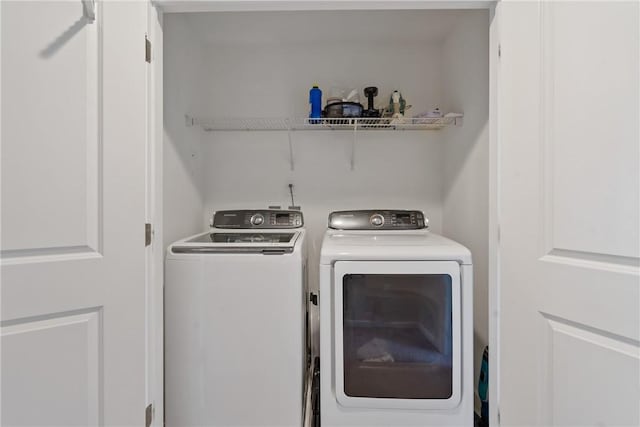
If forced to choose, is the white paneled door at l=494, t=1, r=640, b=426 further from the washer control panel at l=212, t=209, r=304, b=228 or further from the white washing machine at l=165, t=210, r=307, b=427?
the washer control panel at l=212, t=209, r=304, b=228

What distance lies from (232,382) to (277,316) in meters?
0.39

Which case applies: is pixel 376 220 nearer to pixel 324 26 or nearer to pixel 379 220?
pixel 379 220

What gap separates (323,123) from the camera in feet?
6.98

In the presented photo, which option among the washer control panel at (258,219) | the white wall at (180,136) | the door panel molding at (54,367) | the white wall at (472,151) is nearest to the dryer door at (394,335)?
the white wall at (472,151)

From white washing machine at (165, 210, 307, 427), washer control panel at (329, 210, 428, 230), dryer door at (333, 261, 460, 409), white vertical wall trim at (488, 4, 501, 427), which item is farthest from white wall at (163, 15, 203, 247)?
white vertical wall trim at (488, 4, 501, 427)

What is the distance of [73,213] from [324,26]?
1.90 metres

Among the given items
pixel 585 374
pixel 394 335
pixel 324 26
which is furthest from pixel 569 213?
pixel 324 26

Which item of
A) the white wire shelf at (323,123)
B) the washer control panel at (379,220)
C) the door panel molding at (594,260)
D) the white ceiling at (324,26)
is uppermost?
the white ceiling at (324,26)

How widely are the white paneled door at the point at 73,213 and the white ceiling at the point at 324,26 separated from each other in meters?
0.90

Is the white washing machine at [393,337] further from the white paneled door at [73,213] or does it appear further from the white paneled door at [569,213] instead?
the white paneled door at [73,213]

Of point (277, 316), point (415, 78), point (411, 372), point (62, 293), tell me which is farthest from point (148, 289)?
point (415, 78)

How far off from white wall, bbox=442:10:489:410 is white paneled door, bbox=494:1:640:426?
0.50 metres

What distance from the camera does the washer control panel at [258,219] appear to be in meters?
2.04

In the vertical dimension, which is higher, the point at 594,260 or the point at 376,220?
the point at 376,220
